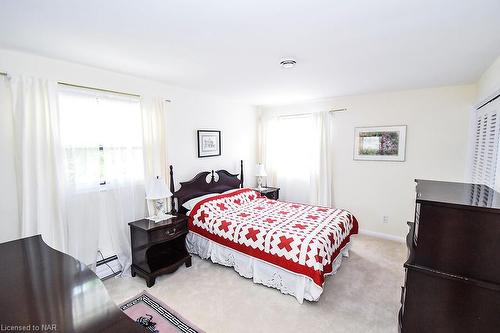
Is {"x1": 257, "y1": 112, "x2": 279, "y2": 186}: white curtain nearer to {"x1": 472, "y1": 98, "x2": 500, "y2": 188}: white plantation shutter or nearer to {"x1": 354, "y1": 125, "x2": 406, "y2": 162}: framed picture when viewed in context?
{"x1": 354, "y1": 125, "x2": 406, "y2": 162}: framed picture

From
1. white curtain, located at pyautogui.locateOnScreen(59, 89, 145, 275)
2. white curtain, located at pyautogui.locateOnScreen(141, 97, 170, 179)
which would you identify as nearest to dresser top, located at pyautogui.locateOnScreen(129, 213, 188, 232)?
white curtain, located at pyautogui.locateOnScreen(59, 89, 145, 275)

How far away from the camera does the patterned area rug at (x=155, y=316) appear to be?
2.03m

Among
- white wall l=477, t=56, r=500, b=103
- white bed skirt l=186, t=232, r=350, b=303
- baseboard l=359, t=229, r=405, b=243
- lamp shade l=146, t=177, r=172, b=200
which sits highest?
white wall l=477, t=56, r=500, b=103

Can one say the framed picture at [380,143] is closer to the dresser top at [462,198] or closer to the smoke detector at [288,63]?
the smoke detector at [288,63]

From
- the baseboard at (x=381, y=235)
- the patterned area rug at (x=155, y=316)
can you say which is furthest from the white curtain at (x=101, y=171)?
the baseboard at (x=381, y=235)

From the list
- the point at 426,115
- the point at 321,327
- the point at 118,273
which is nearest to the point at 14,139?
the point at 118,273

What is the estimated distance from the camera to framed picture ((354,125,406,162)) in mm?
3709

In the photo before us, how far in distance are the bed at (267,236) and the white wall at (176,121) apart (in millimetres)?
479

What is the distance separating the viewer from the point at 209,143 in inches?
156

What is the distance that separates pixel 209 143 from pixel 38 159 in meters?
2.20

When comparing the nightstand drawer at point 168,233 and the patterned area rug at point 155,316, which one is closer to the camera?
the patterned area rug at point 155,316

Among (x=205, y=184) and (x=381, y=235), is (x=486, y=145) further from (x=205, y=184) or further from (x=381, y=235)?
(x=205, y=184)

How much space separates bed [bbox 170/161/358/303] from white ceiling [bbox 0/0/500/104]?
177cm

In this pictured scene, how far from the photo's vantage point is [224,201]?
3539 mm
